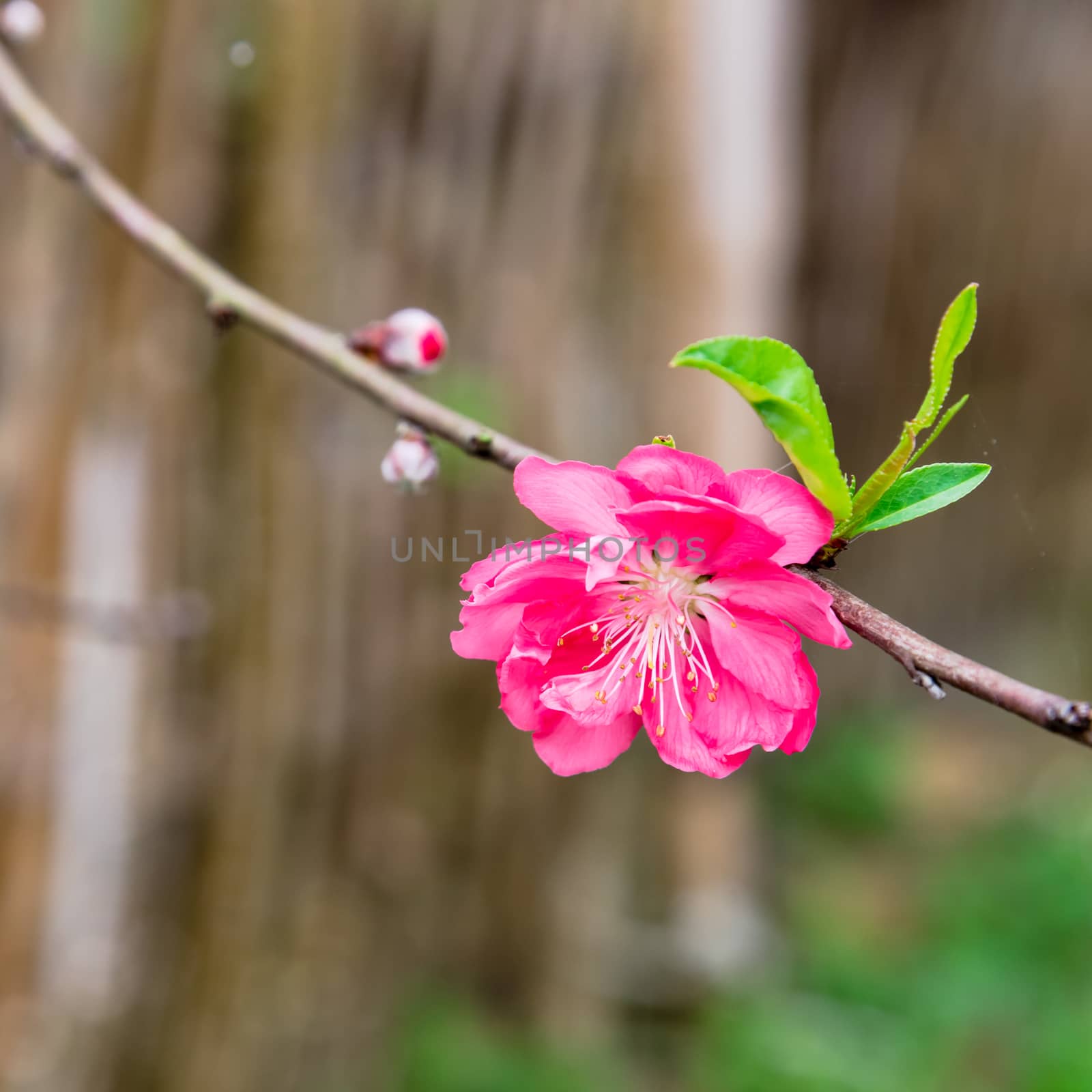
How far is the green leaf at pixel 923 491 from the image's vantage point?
1.42 ft

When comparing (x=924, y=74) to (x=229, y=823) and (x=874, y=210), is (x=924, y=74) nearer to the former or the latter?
(x=874, y=210)

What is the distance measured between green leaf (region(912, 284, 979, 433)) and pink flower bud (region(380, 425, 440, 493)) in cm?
31

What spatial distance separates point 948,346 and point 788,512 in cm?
10

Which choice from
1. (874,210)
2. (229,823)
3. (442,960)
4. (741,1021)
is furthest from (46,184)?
(874,210)

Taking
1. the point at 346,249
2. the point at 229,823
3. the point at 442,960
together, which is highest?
the point at 346,249

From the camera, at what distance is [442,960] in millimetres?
1748

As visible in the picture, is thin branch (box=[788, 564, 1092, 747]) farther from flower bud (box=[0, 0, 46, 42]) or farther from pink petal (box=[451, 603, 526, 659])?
flower bud (box=[0, 0, 46, 42])

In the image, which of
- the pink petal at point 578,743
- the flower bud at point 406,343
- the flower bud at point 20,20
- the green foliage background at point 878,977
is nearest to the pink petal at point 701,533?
the pink petal at point 578,743

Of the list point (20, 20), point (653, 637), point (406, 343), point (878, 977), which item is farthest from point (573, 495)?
point (878, 977)

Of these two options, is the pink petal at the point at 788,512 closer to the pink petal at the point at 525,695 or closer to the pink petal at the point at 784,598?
the pink petal at the point at 784,598

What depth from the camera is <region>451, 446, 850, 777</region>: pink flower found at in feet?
1.46

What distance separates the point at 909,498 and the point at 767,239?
1372 millimetres

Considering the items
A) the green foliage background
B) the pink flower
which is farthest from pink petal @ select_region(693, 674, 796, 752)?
the green foliage background

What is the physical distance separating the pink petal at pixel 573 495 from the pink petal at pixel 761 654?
0.33 feet
